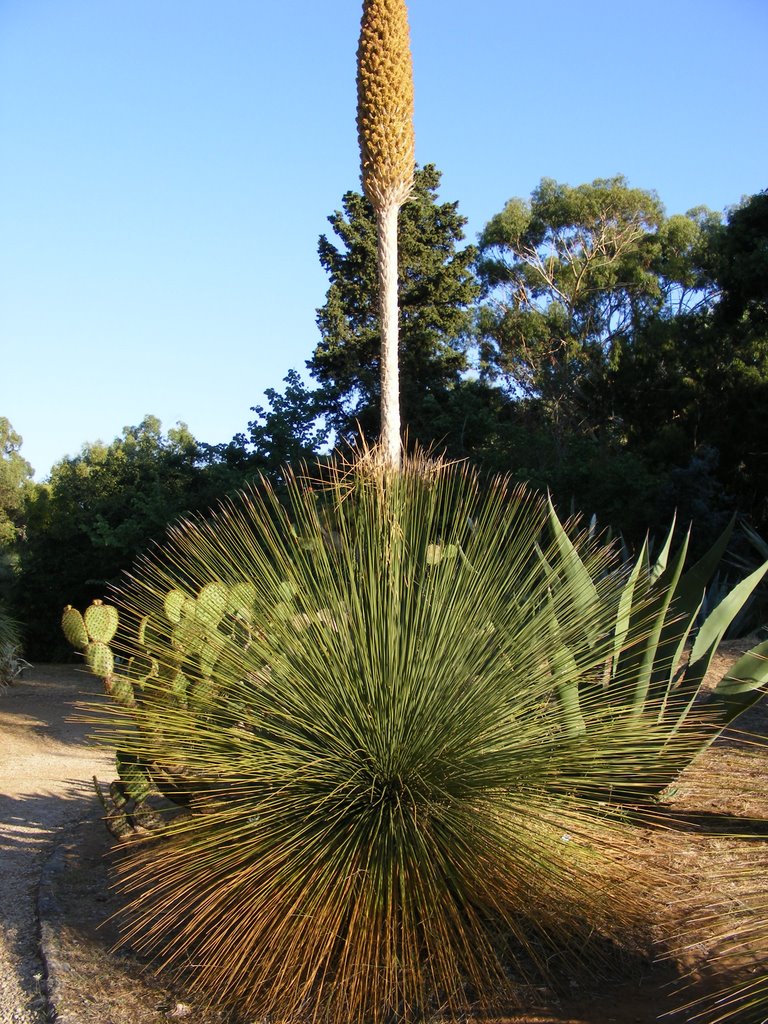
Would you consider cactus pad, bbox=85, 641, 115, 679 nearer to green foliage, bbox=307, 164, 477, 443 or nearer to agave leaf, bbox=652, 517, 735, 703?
agave leaf, bbox=652, 517, 735, 703

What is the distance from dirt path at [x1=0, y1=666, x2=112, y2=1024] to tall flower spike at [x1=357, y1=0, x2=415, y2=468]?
3.64m

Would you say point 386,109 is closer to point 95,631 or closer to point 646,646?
point 95,631

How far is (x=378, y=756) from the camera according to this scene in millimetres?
3770

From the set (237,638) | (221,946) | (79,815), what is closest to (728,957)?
(221,946)

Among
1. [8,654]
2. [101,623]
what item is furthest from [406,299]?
[101,623]

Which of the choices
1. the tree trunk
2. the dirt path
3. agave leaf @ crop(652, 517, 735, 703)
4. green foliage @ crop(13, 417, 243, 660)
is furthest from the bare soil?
green foliage @ crop(13, 417, 243, 660)

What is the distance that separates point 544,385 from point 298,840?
30.7 meters

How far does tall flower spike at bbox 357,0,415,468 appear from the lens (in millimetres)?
7117

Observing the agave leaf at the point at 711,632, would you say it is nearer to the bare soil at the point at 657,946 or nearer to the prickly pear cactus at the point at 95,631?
the bare soil at the point at 657,946

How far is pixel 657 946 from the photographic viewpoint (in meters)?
3.86

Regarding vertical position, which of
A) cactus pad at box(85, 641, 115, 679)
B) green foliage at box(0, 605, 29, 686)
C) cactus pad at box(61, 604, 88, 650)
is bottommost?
green foliage at box(0, 605, 29, 686)

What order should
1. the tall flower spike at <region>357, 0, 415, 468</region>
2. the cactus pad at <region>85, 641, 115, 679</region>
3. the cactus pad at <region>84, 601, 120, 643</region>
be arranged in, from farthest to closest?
the tall flower spike at <region>357, 0, 415, 468</region>
the cactus pad at <region>84, 601, 120, 643</region>
the cactus pad at <region>85, 641, 115, 679</region>

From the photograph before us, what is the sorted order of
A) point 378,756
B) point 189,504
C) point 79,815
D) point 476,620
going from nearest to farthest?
point 378,756
point 476,620
point 79,815
point 189,504

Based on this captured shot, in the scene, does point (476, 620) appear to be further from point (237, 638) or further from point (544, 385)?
point (544, 385)
